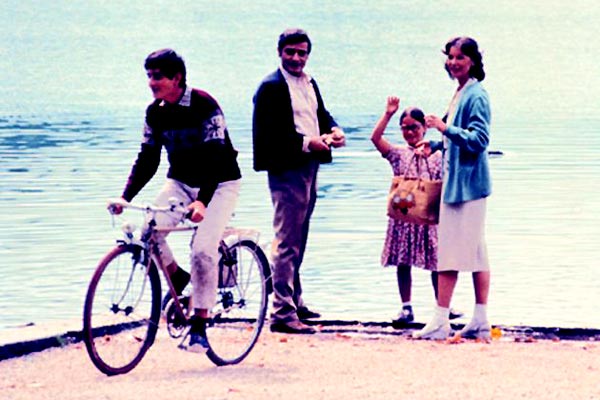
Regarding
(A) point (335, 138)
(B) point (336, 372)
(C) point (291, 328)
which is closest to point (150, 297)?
(B) point (336, 372)

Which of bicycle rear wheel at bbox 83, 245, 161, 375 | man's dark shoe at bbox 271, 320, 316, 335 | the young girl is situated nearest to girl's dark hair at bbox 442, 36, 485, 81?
the young girl

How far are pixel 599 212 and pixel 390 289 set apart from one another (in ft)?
25.8

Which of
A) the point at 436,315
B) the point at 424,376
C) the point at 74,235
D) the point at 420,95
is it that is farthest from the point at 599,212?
the point at 420,95

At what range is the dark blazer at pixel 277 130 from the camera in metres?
12.8

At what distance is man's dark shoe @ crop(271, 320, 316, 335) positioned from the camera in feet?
42.5

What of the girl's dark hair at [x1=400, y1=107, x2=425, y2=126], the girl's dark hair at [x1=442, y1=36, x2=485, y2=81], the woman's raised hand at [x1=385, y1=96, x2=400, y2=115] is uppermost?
the girl's dark hair at [x1=442, y1=36, x2=485, y2=81]

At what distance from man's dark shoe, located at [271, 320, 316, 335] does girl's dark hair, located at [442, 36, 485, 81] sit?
190cm

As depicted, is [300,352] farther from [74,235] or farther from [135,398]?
[74,235]

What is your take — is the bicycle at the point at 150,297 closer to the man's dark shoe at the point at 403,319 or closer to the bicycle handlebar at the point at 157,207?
the bicycle handlebar at the point at 157,207

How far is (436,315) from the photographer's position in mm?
12750

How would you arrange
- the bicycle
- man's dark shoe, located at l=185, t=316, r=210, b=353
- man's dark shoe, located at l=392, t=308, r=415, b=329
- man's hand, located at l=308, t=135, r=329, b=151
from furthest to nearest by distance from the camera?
man's dark shoe, located at l=392, t=308, r=415, b=329 → man's hand, located at l=308, t=135, r=329, b=151 → man's dark shoe, located at l=185, t=316, r=210, b=353 → the bicycle

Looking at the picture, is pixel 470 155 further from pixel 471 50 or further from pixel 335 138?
pixel 335 138

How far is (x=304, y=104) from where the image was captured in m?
12.9

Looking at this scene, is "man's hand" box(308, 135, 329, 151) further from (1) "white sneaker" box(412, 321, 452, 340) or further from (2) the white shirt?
(1) "white sneaker" box(412, 321, 452, 340)
